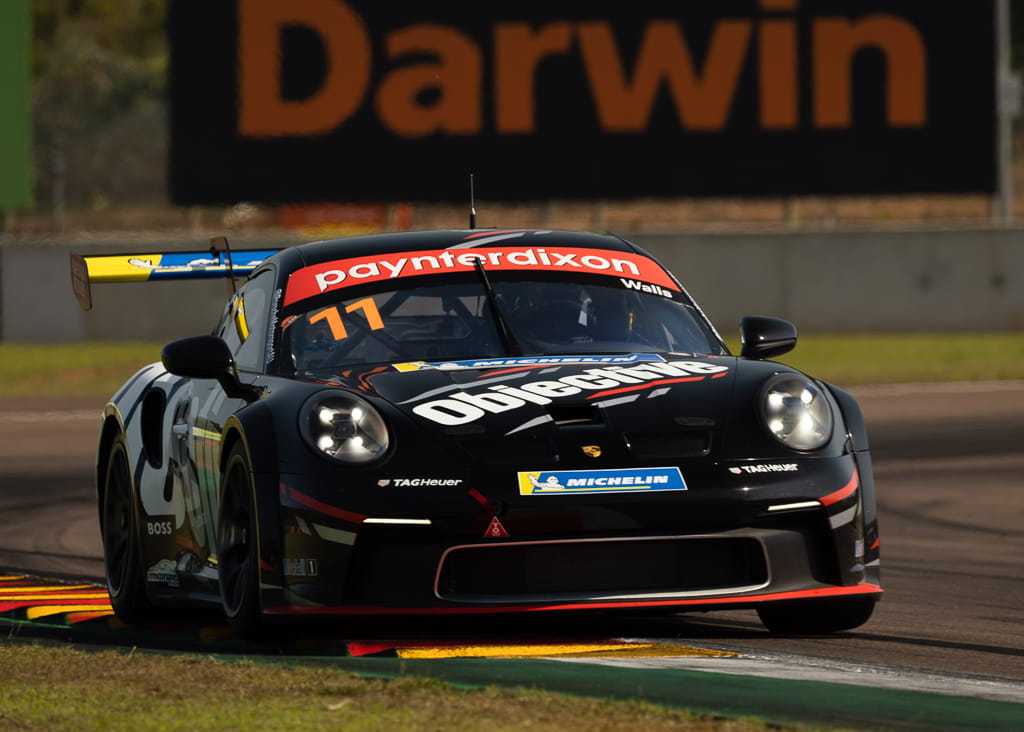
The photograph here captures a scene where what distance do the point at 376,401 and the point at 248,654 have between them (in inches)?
31.7

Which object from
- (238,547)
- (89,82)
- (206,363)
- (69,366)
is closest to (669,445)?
(238,547)

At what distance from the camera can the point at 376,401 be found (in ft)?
20.1

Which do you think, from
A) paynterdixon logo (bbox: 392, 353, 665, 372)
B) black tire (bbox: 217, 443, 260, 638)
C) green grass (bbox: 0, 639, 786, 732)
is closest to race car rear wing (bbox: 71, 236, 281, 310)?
paynterdixon logo (bbox: 392, 353, 665, 372)

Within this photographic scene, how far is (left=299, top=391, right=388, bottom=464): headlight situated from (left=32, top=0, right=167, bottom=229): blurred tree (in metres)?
42.0

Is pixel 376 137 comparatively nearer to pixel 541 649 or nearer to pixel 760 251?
pixel 760 251

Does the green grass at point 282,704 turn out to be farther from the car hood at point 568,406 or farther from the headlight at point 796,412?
the headlight at point 796,412

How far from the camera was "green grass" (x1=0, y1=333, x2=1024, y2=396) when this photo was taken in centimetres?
2203

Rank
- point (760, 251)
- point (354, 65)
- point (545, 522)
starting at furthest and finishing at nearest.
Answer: point (354, 65), point (760, 251), point (545, 522)

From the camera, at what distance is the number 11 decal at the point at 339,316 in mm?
6934

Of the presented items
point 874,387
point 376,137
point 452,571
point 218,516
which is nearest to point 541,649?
point 452,571

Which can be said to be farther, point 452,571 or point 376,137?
point 376,137

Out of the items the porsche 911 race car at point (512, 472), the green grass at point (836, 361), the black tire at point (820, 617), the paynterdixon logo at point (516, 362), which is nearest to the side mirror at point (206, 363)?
the porsche 911 race car at point (512, 472)

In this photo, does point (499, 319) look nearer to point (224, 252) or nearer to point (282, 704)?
point (224, 252)

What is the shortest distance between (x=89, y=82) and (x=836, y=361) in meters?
41.7
